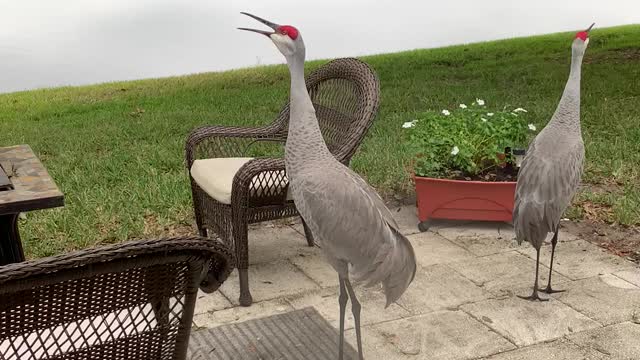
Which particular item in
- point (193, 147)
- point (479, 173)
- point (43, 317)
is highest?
point (43, 317)

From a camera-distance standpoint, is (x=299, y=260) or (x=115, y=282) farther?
(x=299, y=260)

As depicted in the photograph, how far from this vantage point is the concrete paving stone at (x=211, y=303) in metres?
3.45

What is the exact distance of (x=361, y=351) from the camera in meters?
2.81

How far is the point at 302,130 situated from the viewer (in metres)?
2.60

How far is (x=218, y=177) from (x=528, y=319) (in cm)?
172

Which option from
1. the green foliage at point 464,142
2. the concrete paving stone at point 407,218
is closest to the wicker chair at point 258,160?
the green foliage at point 464,142

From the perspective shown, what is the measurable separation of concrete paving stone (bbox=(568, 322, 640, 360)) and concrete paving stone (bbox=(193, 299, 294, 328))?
136cm

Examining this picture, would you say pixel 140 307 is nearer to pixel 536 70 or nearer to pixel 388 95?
pixel 388 95

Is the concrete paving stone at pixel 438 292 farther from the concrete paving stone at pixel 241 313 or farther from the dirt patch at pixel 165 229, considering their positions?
the dirt patch at pixel 165 229

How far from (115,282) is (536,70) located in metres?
10.1

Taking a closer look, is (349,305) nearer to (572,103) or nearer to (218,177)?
(218,177)

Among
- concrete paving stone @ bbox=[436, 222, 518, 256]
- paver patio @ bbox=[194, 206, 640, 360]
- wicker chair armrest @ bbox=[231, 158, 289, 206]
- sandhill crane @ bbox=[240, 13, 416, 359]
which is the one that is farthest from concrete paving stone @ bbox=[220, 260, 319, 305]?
concrete paving stone @ bbox=[436, 222, 518, 256]

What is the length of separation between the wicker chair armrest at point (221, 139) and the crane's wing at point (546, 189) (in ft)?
5.46

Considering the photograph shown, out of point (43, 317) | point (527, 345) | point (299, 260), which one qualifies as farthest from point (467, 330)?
point (43, 317)
